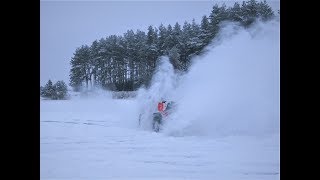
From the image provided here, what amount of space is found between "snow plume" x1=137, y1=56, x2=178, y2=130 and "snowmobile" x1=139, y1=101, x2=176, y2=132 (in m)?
0.04

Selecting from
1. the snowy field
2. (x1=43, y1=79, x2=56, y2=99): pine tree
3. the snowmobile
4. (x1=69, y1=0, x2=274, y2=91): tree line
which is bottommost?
the snowy field

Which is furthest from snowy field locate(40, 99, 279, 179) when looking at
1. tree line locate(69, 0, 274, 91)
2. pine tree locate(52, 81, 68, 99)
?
tree line locate(69, 0, 274, 91)

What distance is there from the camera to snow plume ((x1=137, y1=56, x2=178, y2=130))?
3.23 m

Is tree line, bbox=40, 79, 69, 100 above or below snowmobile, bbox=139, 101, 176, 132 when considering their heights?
above

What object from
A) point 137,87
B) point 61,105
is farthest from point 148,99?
point 61,105

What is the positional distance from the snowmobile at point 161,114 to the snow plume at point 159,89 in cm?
4

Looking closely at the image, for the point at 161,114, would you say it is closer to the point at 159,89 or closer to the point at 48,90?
the point at 159,89

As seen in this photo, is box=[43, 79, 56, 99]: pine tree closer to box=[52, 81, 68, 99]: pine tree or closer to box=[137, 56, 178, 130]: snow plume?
box=[52, 81, 68, 99]: pine tree

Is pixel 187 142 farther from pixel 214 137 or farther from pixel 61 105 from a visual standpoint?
pixel 61 105

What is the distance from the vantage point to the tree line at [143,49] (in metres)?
3.19
